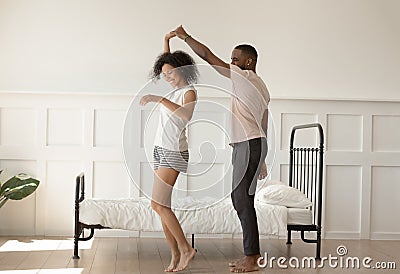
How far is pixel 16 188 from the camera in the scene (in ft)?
17.8

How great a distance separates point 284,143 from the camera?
19.4 ft

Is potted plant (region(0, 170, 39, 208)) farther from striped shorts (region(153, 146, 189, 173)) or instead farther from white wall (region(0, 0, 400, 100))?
striped shorts (region(153, 146, 189, 173))

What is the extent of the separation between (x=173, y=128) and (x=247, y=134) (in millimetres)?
420

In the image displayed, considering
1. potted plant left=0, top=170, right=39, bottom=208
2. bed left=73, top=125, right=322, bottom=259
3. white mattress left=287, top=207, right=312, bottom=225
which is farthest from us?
potted plant left=0, top=170, right=39, bottom=208

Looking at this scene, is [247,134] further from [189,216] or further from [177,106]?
[189,216]

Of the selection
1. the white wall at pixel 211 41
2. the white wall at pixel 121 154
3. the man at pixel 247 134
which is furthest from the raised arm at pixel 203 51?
the white wall at pixel 211 41

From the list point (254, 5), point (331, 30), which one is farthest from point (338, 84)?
point (254, 5)

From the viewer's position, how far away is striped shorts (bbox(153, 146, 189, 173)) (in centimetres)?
404

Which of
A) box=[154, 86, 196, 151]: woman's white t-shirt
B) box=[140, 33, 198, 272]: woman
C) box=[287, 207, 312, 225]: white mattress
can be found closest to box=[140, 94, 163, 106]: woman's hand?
box=[140, 33, 198, 272]: woman

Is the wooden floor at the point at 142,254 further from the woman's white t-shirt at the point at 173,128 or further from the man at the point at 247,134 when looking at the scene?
the woman's white t-shirt at the point at 173,128

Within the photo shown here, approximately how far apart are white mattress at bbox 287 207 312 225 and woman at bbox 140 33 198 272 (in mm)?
930

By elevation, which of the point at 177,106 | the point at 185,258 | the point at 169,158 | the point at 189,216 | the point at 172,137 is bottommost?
the point at 185,258

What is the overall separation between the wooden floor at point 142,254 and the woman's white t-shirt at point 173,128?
77 cm

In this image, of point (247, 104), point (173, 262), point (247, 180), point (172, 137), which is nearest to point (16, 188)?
point (173, 262)
